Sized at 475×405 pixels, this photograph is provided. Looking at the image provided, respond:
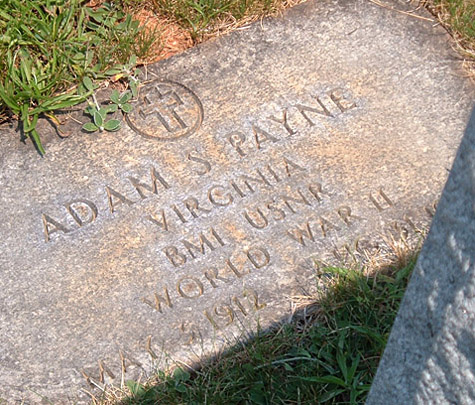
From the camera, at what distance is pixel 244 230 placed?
2.39 m

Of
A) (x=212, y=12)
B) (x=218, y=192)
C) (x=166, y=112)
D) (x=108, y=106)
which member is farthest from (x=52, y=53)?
(x=218, y=192)

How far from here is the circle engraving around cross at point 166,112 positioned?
2.64 m

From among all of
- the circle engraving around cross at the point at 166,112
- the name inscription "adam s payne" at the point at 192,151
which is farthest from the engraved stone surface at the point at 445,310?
the circle engraving around cross at the point at 166,112

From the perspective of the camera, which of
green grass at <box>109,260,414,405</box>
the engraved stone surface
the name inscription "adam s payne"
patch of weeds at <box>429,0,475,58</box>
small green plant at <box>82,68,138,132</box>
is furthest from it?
patch of weeds at <box>429,0,475,58</box>

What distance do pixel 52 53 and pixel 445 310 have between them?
2056 millimetres

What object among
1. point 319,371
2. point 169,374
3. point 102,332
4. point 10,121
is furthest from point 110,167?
point 319,371

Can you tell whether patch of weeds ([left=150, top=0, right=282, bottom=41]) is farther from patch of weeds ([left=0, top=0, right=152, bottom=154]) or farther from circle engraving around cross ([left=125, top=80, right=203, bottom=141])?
circle engraving around cross ([left=125, top=80, right=203, bottom=141])

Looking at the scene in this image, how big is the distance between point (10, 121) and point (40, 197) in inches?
14.6

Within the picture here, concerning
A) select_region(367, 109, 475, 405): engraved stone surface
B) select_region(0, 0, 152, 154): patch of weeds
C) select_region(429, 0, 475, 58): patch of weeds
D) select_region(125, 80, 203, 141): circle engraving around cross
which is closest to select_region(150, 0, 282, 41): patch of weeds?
select_region(0, 0, 152, 154): patch of weeds

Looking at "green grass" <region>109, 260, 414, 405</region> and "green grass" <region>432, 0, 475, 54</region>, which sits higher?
"green grass" <region>432, 0, 475, 54</region>

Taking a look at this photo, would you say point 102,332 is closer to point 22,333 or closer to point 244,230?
point 22,333

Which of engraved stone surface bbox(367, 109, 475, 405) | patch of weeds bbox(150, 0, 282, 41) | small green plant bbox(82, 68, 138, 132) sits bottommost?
small green plant bbox(82, 68, 138, 132)

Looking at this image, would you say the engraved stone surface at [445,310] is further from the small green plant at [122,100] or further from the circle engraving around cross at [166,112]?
the small green plant at [122,100]

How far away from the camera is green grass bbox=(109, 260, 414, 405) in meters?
2.02
